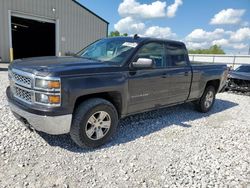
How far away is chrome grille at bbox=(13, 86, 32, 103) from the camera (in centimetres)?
315

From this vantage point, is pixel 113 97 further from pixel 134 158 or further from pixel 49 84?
pixel 49 84

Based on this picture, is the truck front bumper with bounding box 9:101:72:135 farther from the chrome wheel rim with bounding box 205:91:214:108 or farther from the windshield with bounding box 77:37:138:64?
the chrome wheel rim with bounding box 205:91:214:108

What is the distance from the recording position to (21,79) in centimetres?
329

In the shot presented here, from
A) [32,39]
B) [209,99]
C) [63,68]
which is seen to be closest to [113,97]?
[63,68]

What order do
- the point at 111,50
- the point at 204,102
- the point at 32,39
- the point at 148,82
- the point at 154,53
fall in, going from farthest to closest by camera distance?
the point at 32,39 → the point at 204,102 → the point at 154,53 → the point at 111,50 → the point at 148,82

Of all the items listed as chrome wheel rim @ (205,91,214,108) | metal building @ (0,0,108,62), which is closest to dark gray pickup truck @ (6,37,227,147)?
chrome wheel rim @ (205,91,214,108)

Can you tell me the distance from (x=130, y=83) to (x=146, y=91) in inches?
19.2

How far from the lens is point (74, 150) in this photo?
350 cm

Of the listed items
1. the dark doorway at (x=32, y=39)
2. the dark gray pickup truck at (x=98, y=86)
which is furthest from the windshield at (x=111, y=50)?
the dark doorway at (x=32, y=39)

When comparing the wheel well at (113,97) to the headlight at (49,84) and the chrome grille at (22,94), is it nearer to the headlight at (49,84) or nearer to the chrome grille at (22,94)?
the headlight at (49,84)

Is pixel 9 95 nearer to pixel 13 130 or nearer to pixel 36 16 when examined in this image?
pixel 13 130

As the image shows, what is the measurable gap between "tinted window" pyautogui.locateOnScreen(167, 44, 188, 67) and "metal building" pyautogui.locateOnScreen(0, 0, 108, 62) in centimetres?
1357

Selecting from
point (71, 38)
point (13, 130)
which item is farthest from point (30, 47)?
point (13, 130)

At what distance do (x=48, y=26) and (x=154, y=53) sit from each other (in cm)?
1763
